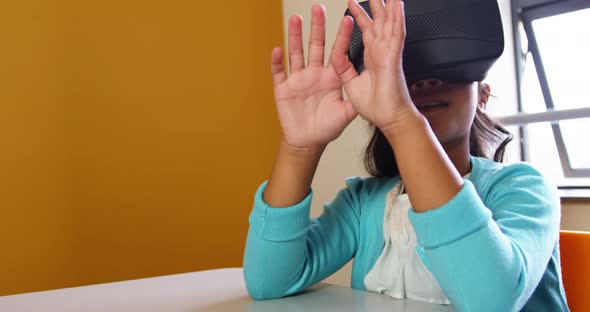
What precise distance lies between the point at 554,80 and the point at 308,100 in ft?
5.45

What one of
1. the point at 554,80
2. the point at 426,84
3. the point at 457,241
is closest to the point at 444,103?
the point at 426,84

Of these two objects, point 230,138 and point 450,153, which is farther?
point 230,138

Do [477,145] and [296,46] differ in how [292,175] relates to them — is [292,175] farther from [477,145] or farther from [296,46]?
[477,145]

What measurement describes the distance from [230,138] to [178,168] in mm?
248

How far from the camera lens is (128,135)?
2209mm

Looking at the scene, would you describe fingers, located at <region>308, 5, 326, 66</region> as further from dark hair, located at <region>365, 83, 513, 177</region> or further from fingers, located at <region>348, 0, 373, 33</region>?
dark hair, located at <region>365, 83, 513, 177</region>

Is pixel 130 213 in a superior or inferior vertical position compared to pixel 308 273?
inferior

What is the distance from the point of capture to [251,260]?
87cm

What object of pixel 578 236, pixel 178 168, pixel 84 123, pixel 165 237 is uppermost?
pixel 578 236

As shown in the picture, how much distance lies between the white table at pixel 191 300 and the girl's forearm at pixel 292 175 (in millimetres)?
138

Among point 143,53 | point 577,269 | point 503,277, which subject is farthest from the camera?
point 143,53

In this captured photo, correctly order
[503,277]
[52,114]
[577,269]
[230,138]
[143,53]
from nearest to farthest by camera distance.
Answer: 1. [503,277]
2. [577,269]
3. [52,114]
4. [143,53]
5. [230,138]

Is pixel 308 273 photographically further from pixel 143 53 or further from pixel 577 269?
pixel 143 53

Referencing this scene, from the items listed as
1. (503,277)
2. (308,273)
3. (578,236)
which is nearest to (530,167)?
(578,236)
